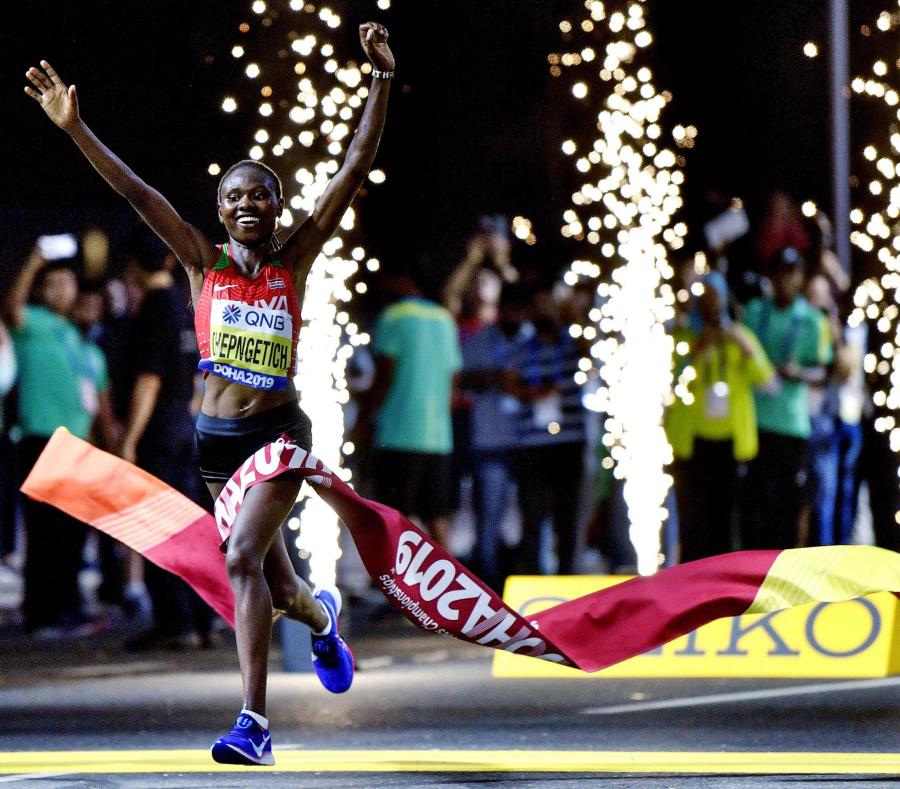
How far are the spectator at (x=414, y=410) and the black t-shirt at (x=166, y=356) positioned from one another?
1.38 meters

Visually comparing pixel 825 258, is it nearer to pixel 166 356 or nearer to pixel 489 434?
pixel 489 434

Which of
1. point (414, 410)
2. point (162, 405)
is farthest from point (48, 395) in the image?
point (414, 410)

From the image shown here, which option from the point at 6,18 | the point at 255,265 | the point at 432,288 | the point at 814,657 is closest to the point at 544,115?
the point at 432,288

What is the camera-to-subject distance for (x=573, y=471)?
1041cm

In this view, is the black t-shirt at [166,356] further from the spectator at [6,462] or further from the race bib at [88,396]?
the spectator at [6,462]

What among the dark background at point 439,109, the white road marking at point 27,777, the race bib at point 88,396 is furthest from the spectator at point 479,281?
the white road marking at point 27,777

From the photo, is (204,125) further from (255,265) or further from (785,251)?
(255,265)

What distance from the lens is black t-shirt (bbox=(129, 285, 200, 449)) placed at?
8.50m

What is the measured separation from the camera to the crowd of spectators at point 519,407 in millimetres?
9000

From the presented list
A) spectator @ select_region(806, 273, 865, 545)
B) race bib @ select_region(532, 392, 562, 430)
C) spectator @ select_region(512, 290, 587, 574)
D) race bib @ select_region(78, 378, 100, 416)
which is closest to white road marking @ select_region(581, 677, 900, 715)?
spectator @ select_region(806, 273, 865, 545)

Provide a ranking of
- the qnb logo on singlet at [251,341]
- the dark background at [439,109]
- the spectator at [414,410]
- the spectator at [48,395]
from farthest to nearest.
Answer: the spectator at [414,410] < the dark background at [439,109] < the spectator at [48,395] < the qnb logo on singlet at [251,341]

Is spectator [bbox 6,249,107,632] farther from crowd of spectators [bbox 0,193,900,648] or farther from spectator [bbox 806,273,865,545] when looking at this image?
spectator [bbox 806,273,865,545]

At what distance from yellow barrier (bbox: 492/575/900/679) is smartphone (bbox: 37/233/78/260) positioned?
3517 mm

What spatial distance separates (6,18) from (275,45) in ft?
5.05
